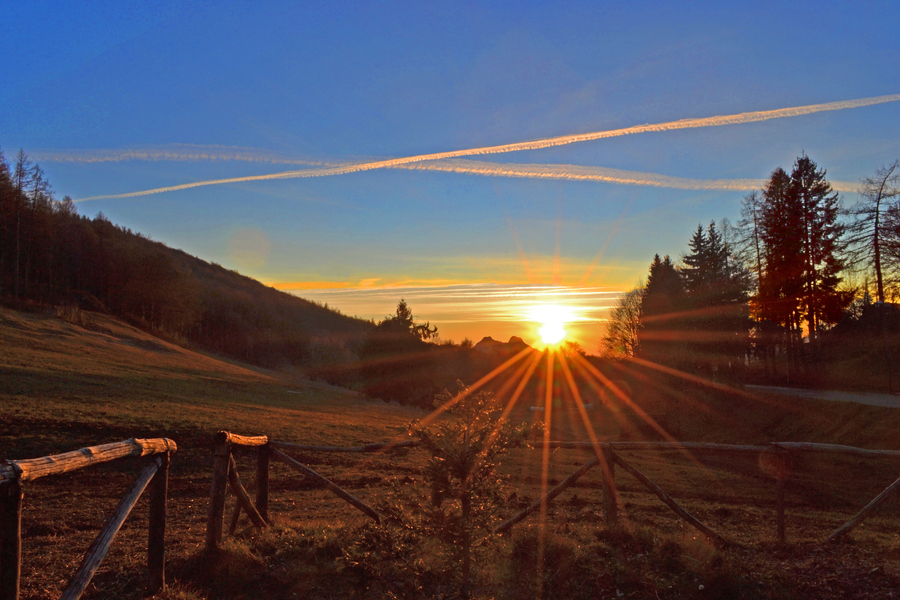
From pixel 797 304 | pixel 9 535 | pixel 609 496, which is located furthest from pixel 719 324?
pixel 9 535

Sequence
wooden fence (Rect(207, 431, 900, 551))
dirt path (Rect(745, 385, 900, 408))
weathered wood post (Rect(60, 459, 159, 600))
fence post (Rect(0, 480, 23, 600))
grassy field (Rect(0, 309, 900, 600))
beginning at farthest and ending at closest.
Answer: dirt path (Rect(745, 385, 900, 408)) → wooden fence (Rect(207, 431, 900, 551)) → grassy field (Rect(0, 309, 900, 600)) → weathered wood post (Rect(60, 459, 159, 600)) → fence post (Rect(0, 480, 23, 600))

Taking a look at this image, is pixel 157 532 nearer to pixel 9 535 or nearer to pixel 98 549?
pixel 98 549

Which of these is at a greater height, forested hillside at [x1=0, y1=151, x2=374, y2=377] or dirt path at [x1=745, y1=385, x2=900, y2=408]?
forested hillside at [x1=0, y1=151, x2=374, y2=377]

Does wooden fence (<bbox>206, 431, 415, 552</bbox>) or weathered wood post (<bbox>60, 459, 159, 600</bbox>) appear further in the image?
wooden fence (<bbox>206, 431, 415, 552</bbox>)

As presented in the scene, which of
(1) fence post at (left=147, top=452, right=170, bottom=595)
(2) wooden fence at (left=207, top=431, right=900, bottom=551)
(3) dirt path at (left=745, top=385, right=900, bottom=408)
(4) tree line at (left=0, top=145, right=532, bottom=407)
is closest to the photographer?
(1) fence post at (left=147, top=452, right=170, bottom=595)

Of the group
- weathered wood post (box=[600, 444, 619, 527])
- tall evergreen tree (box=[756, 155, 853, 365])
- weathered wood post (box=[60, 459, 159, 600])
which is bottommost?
weathered wood post (box=[600, 444, 619, 527])

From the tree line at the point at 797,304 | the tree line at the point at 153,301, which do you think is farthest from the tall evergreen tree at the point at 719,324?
the tree line at the point at 153,301

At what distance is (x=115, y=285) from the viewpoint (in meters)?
62.7

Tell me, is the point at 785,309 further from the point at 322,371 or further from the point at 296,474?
the point at 322,371

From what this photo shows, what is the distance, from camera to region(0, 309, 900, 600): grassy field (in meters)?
4.80

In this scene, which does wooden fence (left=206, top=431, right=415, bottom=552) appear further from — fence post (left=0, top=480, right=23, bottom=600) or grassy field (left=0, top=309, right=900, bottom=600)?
fence post (left=0, top=480, right=23, bottom=600)

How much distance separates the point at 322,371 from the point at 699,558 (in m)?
60.2

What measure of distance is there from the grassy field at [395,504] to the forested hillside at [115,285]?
31.8 meters

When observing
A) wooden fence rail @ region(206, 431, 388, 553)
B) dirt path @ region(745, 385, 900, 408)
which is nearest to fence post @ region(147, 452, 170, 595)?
wooden fence rail @ region(206, 431, 388, 553)
